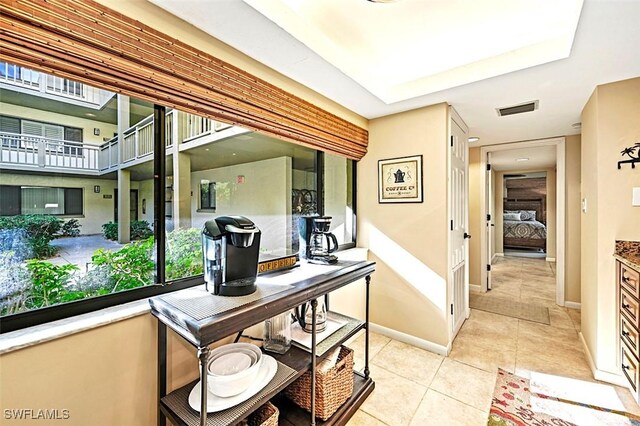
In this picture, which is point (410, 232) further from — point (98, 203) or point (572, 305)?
point (572, 305)

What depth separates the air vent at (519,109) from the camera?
247cm

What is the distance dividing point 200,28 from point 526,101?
8.63 feet

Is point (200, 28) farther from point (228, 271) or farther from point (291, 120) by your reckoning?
point (228, 271)

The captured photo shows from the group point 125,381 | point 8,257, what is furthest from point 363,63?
point 125,381

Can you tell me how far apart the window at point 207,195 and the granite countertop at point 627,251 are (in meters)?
2.84

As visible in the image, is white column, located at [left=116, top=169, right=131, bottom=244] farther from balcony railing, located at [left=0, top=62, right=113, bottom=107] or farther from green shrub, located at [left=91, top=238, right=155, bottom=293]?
balcony railing, located at [left=0, top=62, right=113, bottom=107]

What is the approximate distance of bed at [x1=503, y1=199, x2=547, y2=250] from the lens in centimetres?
740

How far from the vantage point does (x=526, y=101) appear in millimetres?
2361

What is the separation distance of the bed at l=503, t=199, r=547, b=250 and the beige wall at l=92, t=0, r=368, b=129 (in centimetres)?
806

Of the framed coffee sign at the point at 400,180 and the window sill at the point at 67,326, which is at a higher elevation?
the framed coffee sign at the point at 400,180

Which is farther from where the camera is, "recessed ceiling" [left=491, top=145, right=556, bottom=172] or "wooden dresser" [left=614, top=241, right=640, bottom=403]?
"recessed ceiling" [left=491, top=145, right=556, bottom=172]

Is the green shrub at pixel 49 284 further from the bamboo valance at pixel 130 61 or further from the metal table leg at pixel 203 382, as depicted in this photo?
the bamboo valance at pixel 130 61

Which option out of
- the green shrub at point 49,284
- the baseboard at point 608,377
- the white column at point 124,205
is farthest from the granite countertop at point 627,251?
the green shrub at point 49,284

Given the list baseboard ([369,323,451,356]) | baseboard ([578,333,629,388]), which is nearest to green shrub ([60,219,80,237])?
baseboard ([369,323,451,356])
